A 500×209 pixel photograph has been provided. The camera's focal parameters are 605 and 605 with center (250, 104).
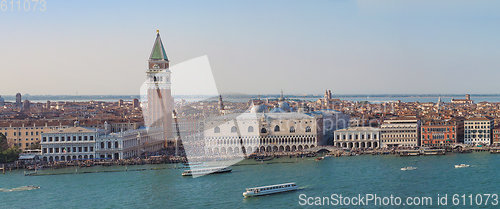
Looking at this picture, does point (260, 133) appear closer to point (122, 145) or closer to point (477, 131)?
point (122, 145)

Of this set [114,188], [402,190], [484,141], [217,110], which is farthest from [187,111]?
[402,190]

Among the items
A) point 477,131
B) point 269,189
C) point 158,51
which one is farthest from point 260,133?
point 269,189

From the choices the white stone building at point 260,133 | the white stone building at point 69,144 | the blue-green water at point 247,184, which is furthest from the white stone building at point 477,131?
the white stone building at point 69,144

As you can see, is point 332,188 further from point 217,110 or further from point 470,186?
point 217,110

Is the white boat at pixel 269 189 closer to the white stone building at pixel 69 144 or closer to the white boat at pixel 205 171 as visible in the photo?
the white boat at pixel 205 171

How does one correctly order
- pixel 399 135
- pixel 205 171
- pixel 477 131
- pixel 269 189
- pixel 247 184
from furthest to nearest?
pixel 477 131, pixel 399 135, pixel 205 171, pixel 247 184, pixel 269 189

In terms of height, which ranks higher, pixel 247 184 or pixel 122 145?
pixel 122 145

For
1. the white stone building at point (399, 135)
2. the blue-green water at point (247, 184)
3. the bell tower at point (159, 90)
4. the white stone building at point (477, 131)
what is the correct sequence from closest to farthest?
the blue-green water at point (247, 184), the white stone building at point (399, 135), the bell tower at point (159, 90), the white stone building at point (477, 131)
